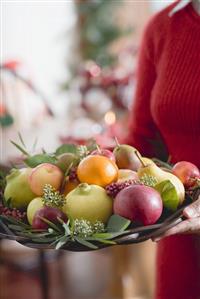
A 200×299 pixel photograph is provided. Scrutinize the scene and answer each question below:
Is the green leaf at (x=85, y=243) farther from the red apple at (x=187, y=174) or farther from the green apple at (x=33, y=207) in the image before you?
the red apple at (x=187, y=174)

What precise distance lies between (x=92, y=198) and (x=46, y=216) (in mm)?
82

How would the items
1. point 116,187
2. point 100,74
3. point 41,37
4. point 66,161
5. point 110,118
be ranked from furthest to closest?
point 41,37
point 100,74
point 110,118
point 66,161
point 116,187

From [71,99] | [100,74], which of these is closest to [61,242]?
[100,74]

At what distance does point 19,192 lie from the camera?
1.06 metres

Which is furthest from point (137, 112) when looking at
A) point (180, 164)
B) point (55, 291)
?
point (55, 291)

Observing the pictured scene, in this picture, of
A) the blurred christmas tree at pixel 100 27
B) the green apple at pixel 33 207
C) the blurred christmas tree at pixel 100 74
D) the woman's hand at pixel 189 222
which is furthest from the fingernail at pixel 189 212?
the blurred christmas tree at pixel 100 27

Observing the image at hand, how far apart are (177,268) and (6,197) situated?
41 centimetres

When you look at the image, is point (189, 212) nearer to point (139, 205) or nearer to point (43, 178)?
point (139, 205)

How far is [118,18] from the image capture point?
3.95m

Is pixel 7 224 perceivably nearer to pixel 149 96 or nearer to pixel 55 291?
pixel 149 96

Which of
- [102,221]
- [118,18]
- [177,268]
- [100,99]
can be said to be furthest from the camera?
[118,18]

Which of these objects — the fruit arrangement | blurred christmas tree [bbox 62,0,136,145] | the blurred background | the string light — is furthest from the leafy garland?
the string light

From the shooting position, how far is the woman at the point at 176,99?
1.21 metres

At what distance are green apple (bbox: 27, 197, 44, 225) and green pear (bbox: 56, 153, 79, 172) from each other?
10cm
